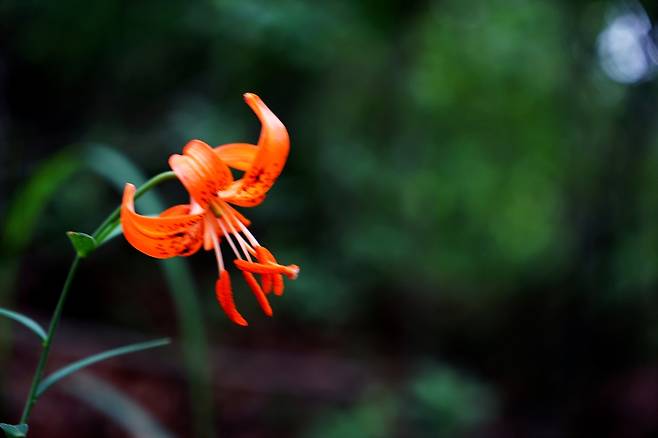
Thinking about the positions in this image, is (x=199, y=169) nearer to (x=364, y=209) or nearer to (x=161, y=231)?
(x=161, y=231)

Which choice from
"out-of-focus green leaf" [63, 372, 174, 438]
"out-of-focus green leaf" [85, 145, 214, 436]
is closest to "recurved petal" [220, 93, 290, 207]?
"out-of-focus green leaf" [85, 145, 214, 436]

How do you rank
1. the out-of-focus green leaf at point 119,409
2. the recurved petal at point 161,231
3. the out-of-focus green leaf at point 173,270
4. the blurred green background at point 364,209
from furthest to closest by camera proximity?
→ the blurred green background at point 364,209
the out-of-focus green leaf at point 119,409
the out-of-focus green leaf at point 173,270
the recurved petal at point 161,231

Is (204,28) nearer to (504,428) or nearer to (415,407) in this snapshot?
(415,407)

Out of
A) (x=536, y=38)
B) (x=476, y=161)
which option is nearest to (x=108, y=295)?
(x=476, y=161)

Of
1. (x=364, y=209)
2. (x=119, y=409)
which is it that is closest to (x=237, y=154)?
(x=119, y=409)

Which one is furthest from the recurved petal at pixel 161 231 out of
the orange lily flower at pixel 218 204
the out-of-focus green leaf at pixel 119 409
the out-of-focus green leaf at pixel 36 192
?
the out-of-focus green leaf at pixel 119 409

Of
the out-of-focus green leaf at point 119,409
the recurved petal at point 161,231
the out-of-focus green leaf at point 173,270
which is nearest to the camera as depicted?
the recurved petal at point 161,231

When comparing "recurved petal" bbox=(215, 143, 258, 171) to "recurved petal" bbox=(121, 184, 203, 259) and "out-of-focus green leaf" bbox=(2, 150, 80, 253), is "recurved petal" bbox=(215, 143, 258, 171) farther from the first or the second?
"out-of-focus green leaf" bbox=(2, 150, 80, 253)

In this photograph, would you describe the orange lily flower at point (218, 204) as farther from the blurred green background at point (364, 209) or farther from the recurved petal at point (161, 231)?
the blurred green background at point (364, 209)
